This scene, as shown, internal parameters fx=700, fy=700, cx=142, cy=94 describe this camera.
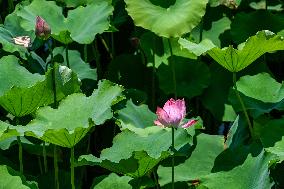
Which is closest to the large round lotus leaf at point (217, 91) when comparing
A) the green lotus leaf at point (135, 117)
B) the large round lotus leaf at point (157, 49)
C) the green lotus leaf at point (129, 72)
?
the large round lotus leaf at point (157, 49)

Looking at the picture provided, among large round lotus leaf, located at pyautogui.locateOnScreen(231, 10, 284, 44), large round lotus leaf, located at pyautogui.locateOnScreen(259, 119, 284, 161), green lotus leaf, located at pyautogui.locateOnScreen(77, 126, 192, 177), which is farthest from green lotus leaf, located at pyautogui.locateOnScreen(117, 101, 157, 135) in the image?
large round lotus leaf, located at pyautogui.locateOnScreen(231, 10, 284, 44)

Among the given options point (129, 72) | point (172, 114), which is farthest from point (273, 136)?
point (129, 72)

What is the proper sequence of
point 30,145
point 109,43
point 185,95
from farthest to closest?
point 109,43 < point 185,95 < point 30,145

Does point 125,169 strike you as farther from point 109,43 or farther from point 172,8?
point 109,43

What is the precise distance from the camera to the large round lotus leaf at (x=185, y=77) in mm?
2395

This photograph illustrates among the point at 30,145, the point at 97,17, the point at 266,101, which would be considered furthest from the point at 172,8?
the point at 30,145

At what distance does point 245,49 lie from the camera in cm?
185

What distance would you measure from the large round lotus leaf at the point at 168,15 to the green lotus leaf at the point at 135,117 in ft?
0.77

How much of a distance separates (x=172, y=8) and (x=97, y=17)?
0.26 meters

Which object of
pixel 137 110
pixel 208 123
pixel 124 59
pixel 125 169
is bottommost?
pixel 208 123

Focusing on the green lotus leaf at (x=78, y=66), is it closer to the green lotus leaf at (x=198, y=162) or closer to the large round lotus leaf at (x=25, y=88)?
the large round lotus leaf at (x=25, y=88)

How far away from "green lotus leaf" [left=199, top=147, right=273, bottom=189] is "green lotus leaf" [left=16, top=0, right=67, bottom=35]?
0.80 m

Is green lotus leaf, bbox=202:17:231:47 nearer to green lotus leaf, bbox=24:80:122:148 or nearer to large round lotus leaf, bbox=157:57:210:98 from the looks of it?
large round lotus leaf, bbox=157:57:210:98

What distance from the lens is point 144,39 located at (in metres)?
2.53
